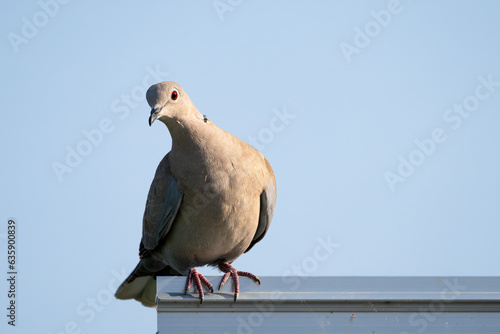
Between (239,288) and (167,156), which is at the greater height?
(167,156)

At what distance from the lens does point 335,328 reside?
178 inches

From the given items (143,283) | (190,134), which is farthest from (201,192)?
(143,283)

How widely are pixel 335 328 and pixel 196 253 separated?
1934 mm

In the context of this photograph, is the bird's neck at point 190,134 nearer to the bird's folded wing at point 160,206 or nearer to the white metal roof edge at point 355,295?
the bird's folded wing at point 160,206

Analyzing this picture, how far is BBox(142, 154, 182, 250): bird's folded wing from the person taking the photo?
6082mm

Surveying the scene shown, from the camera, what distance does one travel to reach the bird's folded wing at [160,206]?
20.0ft

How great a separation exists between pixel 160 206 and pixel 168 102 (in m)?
0.96

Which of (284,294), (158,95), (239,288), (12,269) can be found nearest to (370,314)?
(284,294)

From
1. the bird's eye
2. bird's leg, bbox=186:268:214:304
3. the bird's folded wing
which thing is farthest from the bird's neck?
bird's leg, bbox=186:268:214:304

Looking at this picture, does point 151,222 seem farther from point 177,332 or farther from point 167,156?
point 177,332

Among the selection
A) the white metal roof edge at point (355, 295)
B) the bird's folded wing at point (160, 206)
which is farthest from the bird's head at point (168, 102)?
the white metal roof edge at point (355, 295)

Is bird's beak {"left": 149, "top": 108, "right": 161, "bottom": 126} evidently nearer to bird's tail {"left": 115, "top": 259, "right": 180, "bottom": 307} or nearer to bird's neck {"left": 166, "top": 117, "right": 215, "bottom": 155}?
bird's neck {"left": 166, "top": 117, "right": 215, "bottom": 155}

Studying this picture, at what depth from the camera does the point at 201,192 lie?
591cm

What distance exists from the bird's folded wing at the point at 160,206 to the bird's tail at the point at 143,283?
0.53 metres
